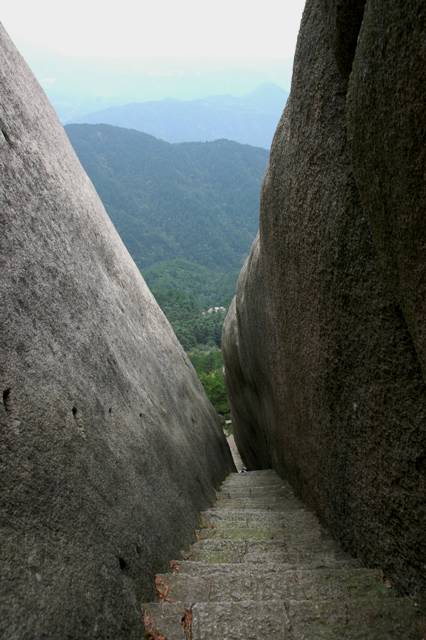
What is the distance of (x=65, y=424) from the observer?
10.4 feet

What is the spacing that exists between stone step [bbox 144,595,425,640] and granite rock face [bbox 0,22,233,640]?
269 millimetres

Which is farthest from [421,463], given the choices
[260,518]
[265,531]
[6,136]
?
[260,518]

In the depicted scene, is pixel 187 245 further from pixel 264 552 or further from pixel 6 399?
pixel 6 399

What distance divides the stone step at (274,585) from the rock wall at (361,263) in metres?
0.19

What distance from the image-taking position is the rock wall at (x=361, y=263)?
2564mm

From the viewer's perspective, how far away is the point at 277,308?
6.64m

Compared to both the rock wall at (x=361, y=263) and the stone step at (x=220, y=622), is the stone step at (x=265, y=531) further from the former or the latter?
the stone step at (x=220, y=622)

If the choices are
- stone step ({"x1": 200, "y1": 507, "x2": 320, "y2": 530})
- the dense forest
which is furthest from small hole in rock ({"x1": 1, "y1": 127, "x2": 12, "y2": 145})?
the dense forest

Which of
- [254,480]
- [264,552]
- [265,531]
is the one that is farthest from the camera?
[254,480]

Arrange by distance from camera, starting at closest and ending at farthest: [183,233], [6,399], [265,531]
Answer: [6,399] < [265,531] < [183,233]

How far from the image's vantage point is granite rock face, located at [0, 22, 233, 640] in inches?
101

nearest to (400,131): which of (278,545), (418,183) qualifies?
(418,183)

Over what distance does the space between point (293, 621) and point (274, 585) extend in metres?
0.62

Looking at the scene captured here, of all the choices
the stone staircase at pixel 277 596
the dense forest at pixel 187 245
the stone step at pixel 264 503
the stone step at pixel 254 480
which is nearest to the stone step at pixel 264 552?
the stone staircase at pixel 277 596
